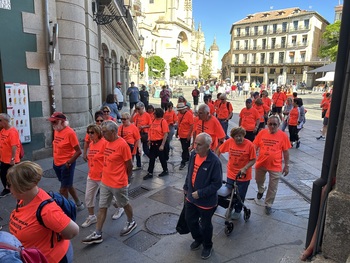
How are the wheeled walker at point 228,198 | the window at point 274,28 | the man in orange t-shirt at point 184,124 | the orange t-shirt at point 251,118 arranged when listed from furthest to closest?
the window at point 274,28
the orange t-shirt at point 251,118
the man in orange t-shirt at point 184,124
the wheeled walker at point 228,198

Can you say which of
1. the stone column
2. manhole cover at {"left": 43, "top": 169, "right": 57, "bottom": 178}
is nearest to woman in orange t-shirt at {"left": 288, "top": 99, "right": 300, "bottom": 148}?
the stone column

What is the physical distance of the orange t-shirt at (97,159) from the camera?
13.6 ft

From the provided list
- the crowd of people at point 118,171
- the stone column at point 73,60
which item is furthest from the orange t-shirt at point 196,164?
the stone column at point 73,60

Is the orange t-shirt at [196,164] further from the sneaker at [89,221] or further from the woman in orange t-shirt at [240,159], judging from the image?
the sneaker at [89,221]

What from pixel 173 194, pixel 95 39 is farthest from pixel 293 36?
pixel 173 194

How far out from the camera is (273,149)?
4.63 m

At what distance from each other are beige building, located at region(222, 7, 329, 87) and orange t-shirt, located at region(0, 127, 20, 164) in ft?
190

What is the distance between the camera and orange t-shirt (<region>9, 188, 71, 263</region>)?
2088 mm

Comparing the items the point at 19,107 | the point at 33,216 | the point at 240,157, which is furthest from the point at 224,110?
the point at 33,216

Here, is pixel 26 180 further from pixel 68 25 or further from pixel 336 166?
pixel 68 25

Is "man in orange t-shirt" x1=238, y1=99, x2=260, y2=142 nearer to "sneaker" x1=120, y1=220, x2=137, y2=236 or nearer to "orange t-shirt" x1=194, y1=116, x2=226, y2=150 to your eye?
"orange t-shirt" x1=194, y1=116, x2=226, y2=150

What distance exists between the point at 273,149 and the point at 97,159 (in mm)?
2932

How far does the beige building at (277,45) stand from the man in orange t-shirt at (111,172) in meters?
57.9

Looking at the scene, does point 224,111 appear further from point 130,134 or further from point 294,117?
point 130,134
